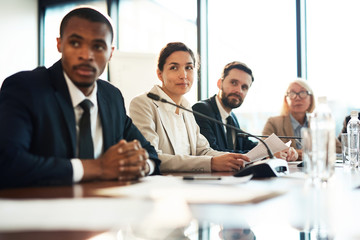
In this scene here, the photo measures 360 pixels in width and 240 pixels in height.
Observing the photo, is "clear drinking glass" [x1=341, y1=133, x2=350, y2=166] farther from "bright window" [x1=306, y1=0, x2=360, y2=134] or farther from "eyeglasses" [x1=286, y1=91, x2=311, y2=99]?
"bright window" [x1=306, y1=0, x2=360, y2=134]

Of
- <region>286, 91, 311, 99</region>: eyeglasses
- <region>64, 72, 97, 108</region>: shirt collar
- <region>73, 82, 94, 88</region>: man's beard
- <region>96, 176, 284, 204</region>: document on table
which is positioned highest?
<region>286, 91, 311, 99</region>: eyeglasses

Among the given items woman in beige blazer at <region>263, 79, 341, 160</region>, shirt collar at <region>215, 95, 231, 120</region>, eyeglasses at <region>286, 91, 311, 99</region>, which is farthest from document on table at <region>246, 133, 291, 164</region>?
eyeglasses at <region>286, 91, 311, 99</region>

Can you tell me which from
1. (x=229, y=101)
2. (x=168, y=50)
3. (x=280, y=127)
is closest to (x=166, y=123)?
(x=168, y=50)

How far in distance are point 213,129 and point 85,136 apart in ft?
6.53

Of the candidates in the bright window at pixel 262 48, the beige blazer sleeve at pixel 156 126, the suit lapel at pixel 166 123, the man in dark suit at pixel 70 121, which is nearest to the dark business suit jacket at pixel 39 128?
the man in dark suit at pixel 70 121

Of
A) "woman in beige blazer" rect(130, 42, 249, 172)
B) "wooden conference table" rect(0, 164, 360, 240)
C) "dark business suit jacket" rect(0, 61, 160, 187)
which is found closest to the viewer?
"wooden conference table" rect(0, 164, 360, 240)

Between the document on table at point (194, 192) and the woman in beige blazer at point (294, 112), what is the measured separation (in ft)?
10.3

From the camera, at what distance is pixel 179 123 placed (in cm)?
283

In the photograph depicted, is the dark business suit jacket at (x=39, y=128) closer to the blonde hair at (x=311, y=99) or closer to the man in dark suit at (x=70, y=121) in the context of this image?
the man in dark suit at (x=70, y=121)

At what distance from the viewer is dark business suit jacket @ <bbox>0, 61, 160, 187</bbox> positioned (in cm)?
136

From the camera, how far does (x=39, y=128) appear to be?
5.06ft

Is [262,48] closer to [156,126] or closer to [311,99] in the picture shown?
[311,99]

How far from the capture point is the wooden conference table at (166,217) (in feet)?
2.52

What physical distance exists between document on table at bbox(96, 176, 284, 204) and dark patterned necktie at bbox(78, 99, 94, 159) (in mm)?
302
